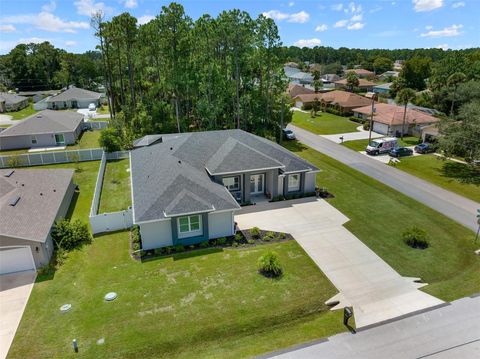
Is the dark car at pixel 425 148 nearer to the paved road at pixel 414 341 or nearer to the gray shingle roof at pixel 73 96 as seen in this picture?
the paved road at pixel 414 341

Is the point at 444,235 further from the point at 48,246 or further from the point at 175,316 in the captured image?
the point at 48,246

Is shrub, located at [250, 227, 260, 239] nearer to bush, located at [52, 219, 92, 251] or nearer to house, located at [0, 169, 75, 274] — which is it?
bush, located at [52, 219, 92, 251]

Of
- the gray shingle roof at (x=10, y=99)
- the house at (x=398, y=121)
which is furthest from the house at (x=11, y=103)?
the house at (x=398, y=121)

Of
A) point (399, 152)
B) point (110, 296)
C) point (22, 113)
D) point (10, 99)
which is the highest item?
point (10, 99)

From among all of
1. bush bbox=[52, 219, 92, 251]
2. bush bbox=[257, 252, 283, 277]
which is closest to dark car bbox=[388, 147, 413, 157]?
bush bbox=[257, 252, 283, 277]

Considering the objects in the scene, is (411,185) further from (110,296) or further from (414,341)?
(110,296)

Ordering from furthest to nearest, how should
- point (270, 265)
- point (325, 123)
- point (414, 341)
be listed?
1. point (325, 123)
2. point (270, 265)
3. point (414, 341)

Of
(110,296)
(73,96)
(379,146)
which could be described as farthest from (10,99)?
(379,146)
